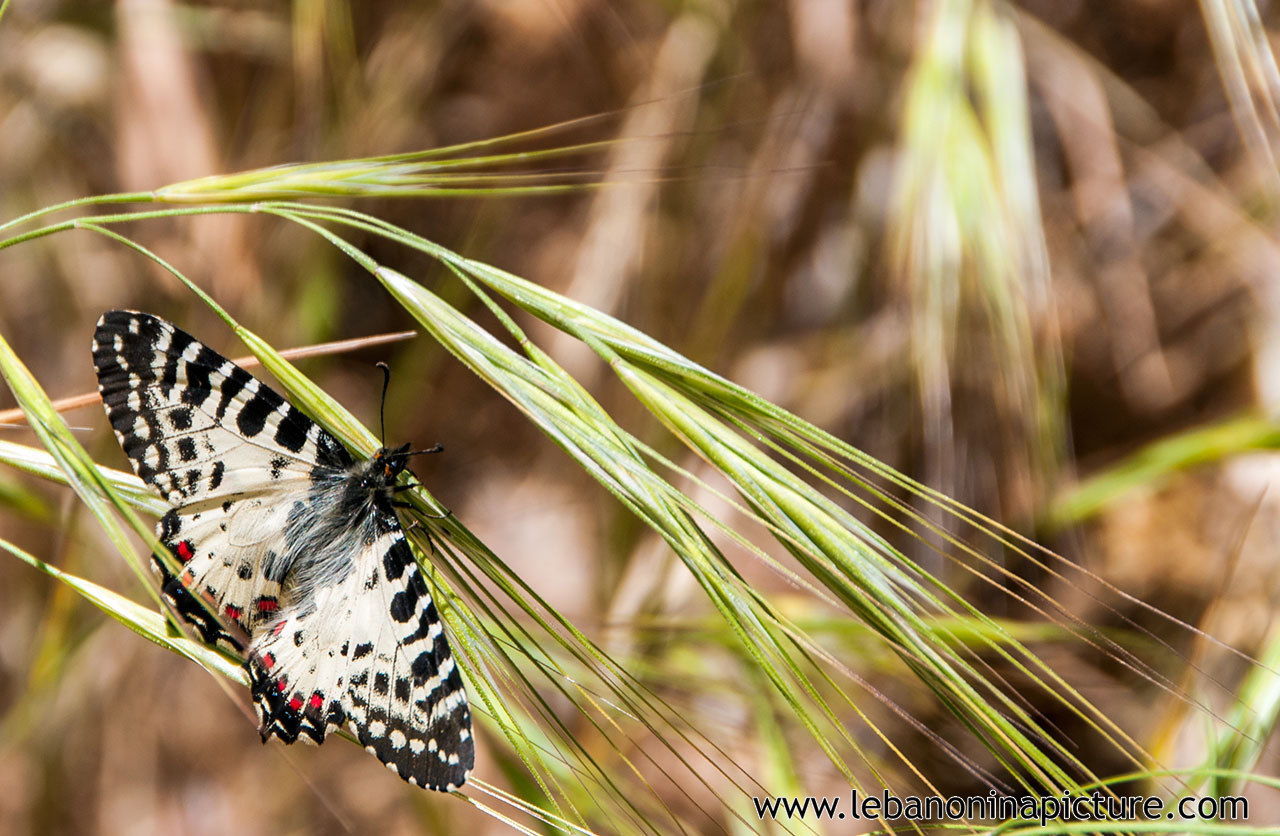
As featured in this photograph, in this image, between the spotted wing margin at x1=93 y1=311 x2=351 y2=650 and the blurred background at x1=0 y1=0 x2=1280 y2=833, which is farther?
the blurred background at x1=0 y1=0 x2=1280 y2=833

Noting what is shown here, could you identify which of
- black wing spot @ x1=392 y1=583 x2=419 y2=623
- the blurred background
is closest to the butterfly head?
black wing spot @ x1=392 y1=583 x2=419 y2=623

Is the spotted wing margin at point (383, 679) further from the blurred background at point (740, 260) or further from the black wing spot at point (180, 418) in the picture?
the blurred background at point (740, 260)

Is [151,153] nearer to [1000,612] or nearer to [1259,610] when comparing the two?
[1000,612]

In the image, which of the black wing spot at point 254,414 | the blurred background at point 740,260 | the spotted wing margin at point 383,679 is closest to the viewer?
the spotted wing margin at point 383,679

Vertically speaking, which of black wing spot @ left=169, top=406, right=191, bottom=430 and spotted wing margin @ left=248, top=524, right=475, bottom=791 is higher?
black wing spot @ left=169, top=406, right=191, bottom=430

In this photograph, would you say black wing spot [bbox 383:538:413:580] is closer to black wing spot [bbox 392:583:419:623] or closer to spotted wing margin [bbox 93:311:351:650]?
black wing spot [bbox 392:583:419:623]

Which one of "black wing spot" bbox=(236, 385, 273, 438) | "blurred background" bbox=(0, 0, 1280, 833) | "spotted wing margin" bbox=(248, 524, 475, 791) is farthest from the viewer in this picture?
"blurred background" bbox=(0, 0, 1280, 833)

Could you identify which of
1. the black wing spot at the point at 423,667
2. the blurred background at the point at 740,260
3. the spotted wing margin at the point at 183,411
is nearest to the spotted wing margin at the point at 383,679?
the black wing spot at the point at 423,667

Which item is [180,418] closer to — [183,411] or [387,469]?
[183,411]
